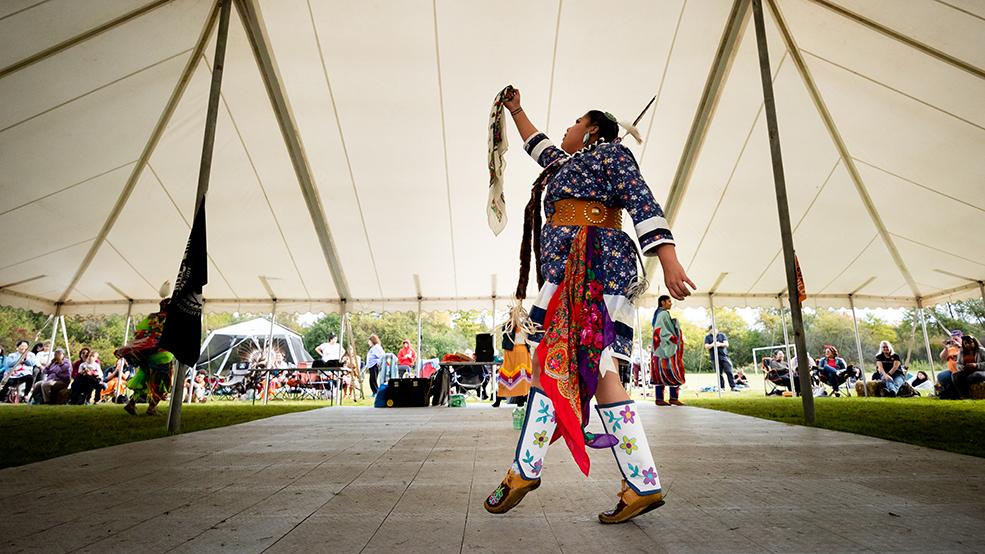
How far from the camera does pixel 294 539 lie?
3.75 feet

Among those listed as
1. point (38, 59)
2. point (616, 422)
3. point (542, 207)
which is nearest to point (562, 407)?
point (616, 422)

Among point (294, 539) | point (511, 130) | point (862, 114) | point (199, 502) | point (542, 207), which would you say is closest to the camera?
point (294, 539)

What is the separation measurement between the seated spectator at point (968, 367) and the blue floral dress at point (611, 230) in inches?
346

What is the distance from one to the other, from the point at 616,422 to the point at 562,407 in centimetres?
17

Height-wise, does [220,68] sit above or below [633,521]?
above

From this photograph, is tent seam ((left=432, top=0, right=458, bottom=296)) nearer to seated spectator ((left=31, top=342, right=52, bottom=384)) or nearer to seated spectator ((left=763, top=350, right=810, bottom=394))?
seated spectator ((left=763, top=350, right=810, bottom=394))

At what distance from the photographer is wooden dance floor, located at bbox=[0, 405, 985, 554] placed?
111 centimetres

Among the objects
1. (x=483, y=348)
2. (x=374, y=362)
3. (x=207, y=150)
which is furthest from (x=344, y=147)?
(x=374, y=362)

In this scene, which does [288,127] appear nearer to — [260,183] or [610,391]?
[260,183]

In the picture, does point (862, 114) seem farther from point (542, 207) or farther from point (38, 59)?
point (38, 59)

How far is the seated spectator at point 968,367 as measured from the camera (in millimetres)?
7379

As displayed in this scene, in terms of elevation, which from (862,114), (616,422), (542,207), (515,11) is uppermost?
(515,11)

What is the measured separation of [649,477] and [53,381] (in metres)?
11.4

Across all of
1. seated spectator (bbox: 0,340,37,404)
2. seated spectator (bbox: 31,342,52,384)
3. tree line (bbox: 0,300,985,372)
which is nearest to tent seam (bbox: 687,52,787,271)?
seated spectator (bbox: 31,342,52,384)
